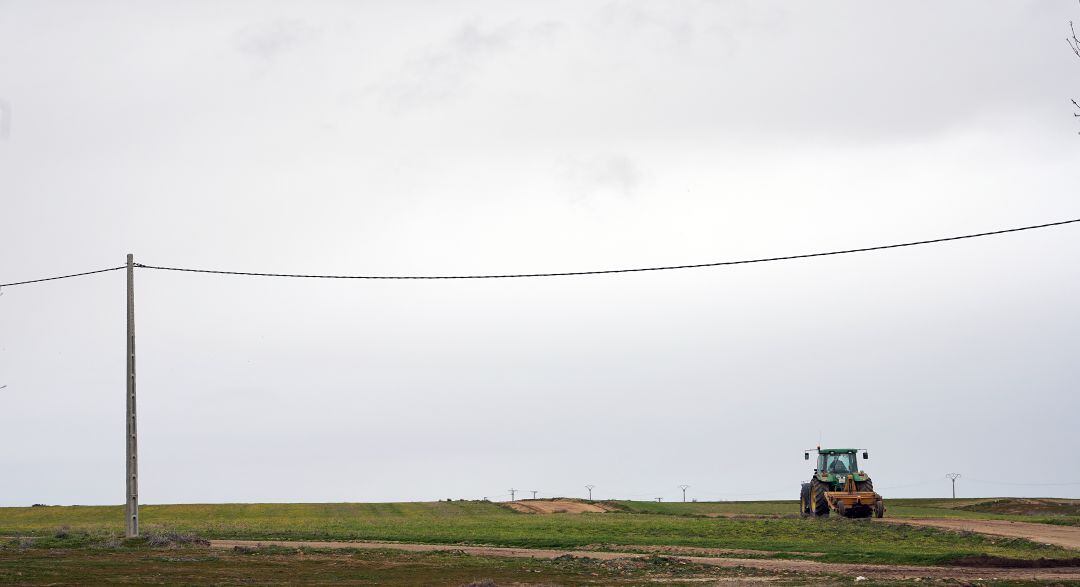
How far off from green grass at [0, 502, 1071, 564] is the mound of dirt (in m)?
3.76

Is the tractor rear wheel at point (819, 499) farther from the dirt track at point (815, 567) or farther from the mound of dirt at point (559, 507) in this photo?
the mound of dirt at point (559, 507)

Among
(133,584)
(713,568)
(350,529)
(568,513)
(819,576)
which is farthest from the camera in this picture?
(568,513)

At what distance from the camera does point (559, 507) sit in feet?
280

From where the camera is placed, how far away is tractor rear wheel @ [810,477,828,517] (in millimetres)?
56531

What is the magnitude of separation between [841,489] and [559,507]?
3115cm

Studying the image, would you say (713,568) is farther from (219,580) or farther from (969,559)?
(219,580)

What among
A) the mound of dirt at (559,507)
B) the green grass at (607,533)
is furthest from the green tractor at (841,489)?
the mound of dirt at (559,507)

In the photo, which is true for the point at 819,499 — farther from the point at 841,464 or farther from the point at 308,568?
the point at 308,568

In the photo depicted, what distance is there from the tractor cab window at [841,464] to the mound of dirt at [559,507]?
75.0 feet

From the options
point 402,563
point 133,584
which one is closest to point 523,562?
point 402,563

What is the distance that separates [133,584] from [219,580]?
6.62 feet

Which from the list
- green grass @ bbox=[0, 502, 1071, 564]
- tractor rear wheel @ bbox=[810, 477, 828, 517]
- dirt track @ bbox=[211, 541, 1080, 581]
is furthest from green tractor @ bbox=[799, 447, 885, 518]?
dirt track @ bbox=[211, 541, 1080, 581]

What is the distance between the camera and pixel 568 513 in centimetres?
7781

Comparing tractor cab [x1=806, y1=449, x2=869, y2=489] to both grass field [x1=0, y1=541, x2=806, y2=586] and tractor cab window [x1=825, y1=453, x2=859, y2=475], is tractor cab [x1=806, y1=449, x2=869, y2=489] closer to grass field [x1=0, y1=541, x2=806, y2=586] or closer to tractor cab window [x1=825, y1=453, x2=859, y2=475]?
tractor cab window [x1=825, y1=453, x2=859, y2=475]
